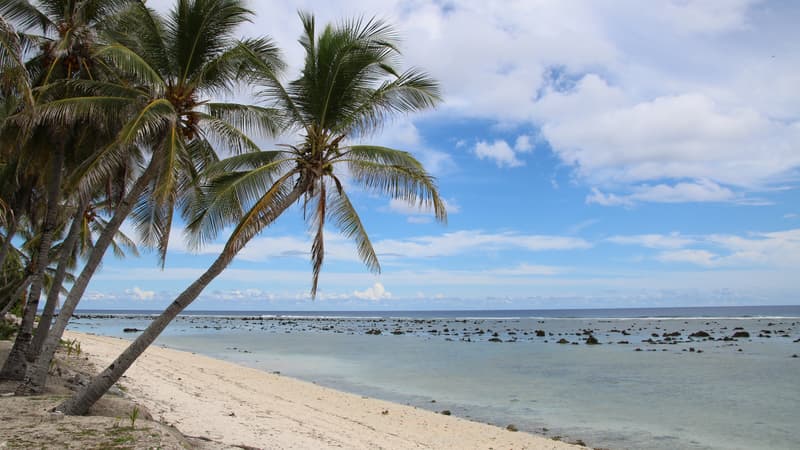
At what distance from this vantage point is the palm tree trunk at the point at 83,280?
8.16 metres

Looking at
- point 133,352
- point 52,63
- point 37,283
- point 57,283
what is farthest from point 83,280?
point 52,63

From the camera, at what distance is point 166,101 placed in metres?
Result: 7.69

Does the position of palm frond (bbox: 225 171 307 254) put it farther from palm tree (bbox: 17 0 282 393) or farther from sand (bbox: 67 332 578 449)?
sand (bbox: 67 332 578 449)

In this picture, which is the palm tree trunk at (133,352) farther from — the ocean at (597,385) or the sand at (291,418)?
the ocean at (597,385)

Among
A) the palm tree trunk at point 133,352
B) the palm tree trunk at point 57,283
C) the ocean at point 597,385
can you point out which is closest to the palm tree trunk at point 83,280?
the palm tree trunk at point 57,283

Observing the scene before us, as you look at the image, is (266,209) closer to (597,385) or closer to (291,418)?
(291,418)

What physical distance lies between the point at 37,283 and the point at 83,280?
2014 millimetres

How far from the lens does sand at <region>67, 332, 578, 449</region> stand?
30.8 feet

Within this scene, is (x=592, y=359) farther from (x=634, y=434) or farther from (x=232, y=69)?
(x=232, y=69)

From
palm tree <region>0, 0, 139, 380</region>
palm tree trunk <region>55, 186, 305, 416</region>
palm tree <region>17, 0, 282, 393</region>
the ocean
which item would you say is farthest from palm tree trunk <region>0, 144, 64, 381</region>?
the ocean

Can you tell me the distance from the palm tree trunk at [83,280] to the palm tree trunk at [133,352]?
1.54 metres

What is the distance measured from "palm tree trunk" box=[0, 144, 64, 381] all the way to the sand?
80.4 inches

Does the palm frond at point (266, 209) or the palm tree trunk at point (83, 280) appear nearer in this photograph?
the palm frond at point (266, 209)

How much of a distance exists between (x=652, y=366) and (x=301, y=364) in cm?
1697
